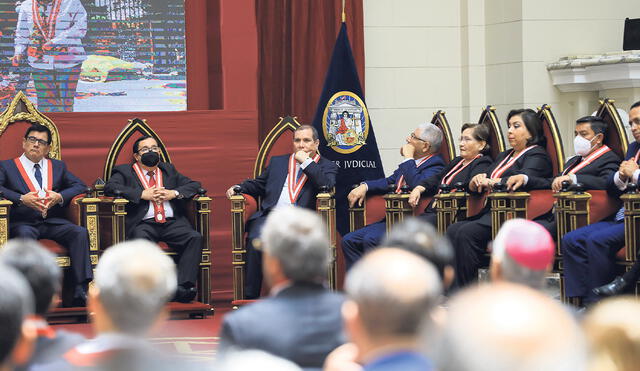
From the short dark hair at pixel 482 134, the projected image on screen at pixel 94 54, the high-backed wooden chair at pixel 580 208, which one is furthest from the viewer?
the projected image on screen at pixel 94 54

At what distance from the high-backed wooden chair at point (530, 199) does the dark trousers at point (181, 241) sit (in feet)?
6.31

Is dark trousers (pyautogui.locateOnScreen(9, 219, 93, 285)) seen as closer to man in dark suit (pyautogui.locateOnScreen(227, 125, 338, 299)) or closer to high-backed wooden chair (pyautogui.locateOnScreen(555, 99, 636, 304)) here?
man in dark suit (pyautogui.locateOnScreen(227, 125, 338, 299))

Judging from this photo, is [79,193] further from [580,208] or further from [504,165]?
[580,208]

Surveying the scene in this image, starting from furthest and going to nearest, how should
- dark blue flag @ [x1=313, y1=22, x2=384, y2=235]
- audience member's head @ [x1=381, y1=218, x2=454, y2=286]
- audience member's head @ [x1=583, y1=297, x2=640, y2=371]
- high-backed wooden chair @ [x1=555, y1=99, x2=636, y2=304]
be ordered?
1. dark blue flag @ [x1=313, y1=22, x2=384, y2=235]
2. high-backed wooden chair @ [x1=555, y1=99, x2=636, y2=304]
3. audience member's head @ [x1=381, y1=218, x2=454, y2=286]
4. audience member's head @ [x1=583, y1=297, x2=640, y2=371]

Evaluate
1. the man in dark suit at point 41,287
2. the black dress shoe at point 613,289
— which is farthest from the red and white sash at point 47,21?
the man in dark suit at point 41,287

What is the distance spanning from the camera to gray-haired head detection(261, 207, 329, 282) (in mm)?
2316

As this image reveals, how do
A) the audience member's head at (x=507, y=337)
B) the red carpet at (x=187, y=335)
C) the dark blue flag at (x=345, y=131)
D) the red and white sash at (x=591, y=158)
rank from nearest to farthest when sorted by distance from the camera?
the audience member's head at (x=507, y=337)
the red carpet at (x=187, y=335)
the red and white sash at (x=591, y=158)
the dark blue flag at (x=345, y=131)

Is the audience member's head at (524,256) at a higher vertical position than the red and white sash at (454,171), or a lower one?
lower

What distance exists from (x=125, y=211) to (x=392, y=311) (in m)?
5.40

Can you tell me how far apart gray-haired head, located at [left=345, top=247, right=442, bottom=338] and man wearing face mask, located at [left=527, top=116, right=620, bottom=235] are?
435 centimetres

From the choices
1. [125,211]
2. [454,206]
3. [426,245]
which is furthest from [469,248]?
[426,245]

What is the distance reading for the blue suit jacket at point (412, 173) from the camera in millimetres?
7043

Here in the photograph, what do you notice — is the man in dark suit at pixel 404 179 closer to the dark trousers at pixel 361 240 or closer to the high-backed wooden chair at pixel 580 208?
the dark trousers at pixel 361 240

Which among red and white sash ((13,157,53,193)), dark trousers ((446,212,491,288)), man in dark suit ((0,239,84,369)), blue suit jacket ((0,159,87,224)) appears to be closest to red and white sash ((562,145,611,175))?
dark trousers ((446,212,491,288))
